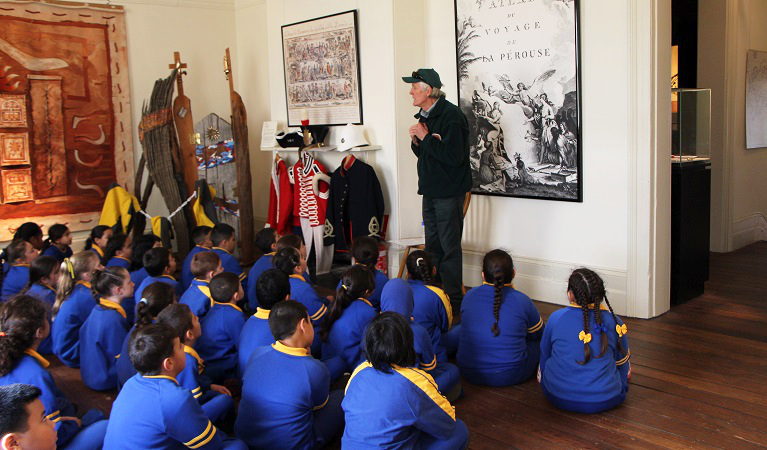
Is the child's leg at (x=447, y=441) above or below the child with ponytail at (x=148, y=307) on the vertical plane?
below

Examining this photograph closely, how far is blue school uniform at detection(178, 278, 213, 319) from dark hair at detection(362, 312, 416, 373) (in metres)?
1.78

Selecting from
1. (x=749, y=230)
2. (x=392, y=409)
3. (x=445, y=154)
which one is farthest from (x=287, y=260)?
(x=749, y=230)

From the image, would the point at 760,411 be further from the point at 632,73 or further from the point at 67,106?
the point at 67,106

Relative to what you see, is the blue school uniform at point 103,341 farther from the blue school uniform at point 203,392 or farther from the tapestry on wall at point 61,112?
the tapestry on wall at point 61,112

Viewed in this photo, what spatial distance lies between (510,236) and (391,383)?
3.29 metres

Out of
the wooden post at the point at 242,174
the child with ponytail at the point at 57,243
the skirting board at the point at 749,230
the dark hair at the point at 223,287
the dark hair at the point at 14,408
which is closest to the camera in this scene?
the dark hair at the point at 14,408

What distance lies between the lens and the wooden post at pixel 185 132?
22.7ft

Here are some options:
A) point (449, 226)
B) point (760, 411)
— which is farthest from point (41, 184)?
point (760, 411)

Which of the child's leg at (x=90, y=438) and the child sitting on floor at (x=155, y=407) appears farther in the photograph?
the child's leg at (x=90, y=438)

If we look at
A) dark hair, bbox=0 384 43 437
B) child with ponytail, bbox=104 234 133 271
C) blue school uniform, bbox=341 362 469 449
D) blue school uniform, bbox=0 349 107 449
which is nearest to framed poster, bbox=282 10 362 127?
child with ponytail, bbox=104 234 133 271

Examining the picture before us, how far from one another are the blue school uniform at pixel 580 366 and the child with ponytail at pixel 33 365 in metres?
2.08

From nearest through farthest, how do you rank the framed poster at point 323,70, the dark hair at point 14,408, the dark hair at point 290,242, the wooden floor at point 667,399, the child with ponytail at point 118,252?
the dark hair at point 14,408
the wooden floor at point 667,399
the dark hair at point 290,242
the child with ponytail at point 118,252
the framed poster at point 323,70

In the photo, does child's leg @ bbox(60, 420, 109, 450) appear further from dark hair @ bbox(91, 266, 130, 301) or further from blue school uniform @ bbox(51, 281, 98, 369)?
blue school uniform @ bbox(51, 281, 98, 369)

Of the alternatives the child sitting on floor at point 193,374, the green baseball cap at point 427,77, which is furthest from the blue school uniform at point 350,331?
the green baseball cap at point 427,77
